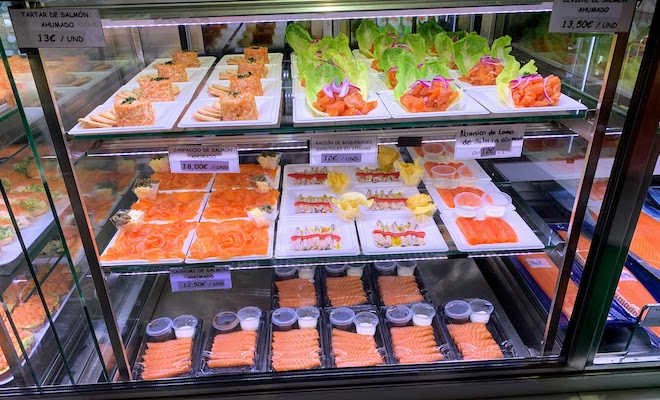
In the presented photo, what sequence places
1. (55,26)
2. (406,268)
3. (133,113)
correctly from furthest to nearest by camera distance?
(406,268), (133,113), (55,26)

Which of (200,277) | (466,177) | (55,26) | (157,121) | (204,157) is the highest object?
(55,26)

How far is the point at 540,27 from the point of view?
6.52 feet

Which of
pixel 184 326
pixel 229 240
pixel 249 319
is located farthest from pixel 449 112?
pixel 184 326

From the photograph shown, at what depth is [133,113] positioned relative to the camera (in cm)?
162

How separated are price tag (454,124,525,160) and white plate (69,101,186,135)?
40.2 inches

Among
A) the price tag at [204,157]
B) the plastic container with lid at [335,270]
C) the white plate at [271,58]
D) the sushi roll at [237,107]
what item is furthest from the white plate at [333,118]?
the plastic container with lid at [335,270]

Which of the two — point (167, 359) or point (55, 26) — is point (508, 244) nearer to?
point (167, 359)

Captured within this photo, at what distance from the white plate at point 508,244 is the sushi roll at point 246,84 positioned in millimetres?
964

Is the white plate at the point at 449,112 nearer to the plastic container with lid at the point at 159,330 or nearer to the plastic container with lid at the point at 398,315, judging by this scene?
the plastic container with lid at the point at 398,315

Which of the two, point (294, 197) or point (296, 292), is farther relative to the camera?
point (296, 292)

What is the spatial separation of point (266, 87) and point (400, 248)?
0.85 metres

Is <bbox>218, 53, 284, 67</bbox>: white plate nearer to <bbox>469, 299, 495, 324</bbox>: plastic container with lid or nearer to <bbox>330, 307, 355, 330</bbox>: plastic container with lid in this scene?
<bbox>330, 307, 355, 330</bbox>: plastic container with lid

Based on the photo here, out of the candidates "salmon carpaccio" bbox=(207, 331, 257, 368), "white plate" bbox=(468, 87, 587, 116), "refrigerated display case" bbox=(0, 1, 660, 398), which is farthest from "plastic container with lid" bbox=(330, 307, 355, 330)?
"white plate" bbox=(468, 87, 587, 116)

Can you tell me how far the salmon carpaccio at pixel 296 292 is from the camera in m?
2.44
